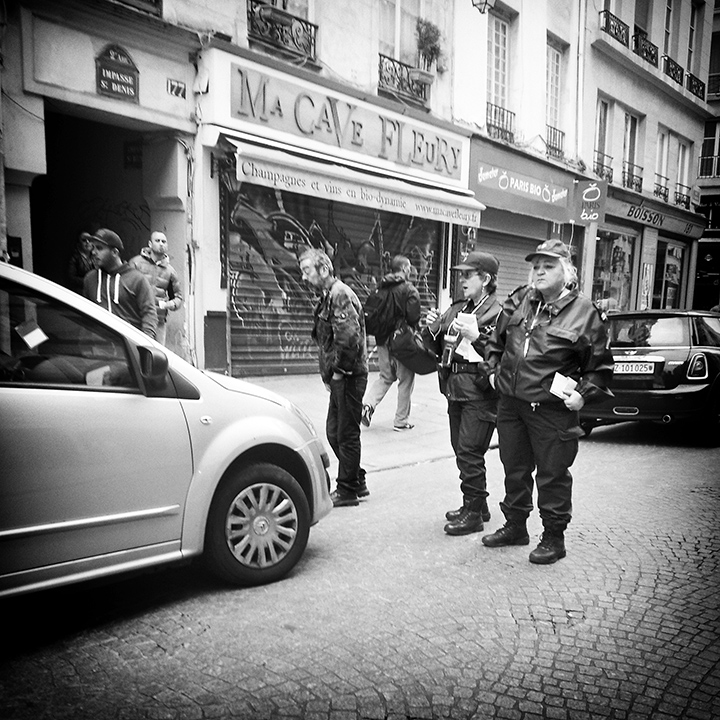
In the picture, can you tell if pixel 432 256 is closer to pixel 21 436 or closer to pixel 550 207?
pixel 550 207

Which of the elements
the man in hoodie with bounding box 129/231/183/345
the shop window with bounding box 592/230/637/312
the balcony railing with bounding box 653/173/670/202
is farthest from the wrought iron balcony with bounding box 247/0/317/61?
the balcony railing with bounding box 653/173/670/202

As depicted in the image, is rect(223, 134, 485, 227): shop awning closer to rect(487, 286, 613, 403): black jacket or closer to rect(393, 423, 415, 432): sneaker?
rect(393, 423, 415, 432): sneaker

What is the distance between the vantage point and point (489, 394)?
4.73m

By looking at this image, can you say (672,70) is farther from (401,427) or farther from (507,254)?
(401,427)

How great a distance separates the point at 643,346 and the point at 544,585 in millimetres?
5038

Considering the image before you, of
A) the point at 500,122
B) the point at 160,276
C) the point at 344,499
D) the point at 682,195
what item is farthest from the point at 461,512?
the point at 682,195

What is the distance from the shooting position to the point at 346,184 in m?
11.4

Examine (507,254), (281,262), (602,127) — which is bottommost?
(281,262)

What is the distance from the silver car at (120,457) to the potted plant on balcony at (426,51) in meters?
11.1

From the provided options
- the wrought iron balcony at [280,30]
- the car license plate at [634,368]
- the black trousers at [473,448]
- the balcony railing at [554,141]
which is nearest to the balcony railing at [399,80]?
the wrought iron balcony at [280,30]

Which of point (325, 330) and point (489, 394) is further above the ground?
point (325, 330)

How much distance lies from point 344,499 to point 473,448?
4.08 ft

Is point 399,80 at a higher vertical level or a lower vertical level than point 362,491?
higher

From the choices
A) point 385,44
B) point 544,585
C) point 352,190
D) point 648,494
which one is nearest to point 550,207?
point 385,44
